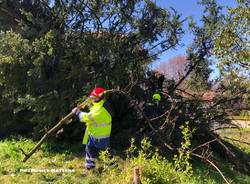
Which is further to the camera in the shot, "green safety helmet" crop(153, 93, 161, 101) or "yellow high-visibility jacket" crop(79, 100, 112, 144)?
"green safety helmet" crop(153, 93, 161, 101)

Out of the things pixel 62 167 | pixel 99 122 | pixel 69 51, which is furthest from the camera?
pixel 69 51

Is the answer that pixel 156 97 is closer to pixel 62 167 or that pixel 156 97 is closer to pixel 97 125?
pixel 97 125

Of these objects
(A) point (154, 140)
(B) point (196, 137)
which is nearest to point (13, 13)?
(A) point (154, 140)

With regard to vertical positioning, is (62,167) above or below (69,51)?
below

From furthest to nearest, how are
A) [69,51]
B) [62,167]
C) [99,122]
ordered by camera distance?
[69,51], [62,167], [99,122]

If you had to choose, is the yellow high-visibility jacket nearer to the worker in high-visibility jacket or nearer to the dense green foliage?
the worker in high-visibility jacket

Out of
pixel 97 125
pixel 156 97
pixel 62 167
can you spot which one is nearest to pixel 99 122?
pixel 97 125

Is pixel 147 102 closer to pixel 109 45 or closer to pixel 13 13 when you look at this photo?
pixel 109 45

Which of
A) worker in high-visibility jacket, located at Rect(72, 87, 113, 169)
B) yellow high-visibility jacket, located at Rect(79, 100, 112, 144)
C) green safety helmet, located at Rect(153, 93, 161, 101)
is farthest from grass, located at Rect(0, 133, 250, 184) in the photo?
green safety helmet, located at Rect(153, 93, 161, 101)

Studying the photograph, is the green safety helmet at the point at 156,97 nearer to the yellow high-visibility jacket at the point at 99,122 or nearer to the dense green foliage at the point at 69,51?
the dense green foliage at the point at 69,51

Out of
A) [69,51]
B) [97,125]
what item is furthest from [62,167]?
[69,51]

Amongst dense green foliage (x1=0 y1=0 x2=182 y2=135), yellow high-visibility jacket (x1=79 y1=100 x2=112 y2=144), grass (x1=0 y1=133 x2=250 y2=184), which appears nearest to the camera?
grass (x1=0 y1=133 x2=250 y2=184)

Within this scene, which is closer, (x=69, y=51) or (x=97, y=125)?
(x=97, y=125)

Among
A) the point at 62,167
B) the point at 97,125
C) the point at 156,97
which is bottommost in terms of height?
the point at 62,167
